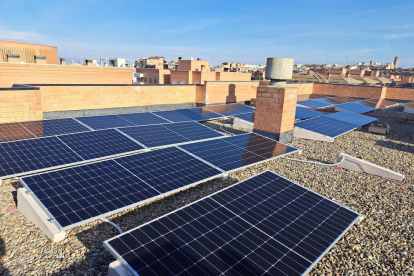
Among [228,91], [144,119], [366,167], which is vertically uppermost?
[228,91]

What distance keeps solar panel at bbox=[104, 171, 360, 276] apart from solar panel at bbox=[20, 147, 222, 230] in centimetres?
111

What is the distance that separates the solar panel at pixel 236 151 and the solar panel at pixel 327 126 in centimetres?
459

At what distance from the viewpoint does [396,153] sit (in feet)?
39.3

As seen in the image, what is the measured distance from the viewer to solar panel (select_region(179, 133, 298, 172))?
306 inches

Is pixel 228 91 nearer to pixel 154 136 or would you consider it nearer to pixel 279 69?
pixel 279 69

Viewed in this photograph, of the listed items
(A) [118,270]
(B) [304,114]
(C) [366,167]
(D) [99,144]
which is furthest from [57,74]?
(A) [118,270]

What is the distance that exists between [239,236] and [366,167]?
6.94 m

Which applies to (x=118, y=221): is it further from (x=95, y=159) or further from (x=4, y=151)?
(x=4, y=151)

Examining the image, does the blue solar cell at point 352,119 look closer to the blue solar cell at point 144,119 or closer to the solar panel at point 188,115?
the solar panel at point 188,115

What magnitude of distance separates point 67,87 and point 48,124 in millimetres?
4310

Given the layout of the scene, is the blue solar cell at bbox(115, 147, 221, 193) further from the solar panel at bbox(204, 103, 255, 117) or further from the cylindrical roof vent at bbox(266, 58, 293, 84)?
the solar panel at bbox(204, 103, 255, 117)

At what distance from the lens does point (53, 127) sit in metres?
10.8

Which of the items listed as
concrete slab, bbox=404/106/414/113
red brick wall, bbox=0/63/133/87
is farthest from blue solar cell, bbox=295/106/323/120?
red brick wall, bbox=0/63/133/87

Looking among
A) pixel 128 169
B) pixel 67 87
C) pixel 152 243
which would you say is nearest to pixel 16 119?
pixel 67 87
